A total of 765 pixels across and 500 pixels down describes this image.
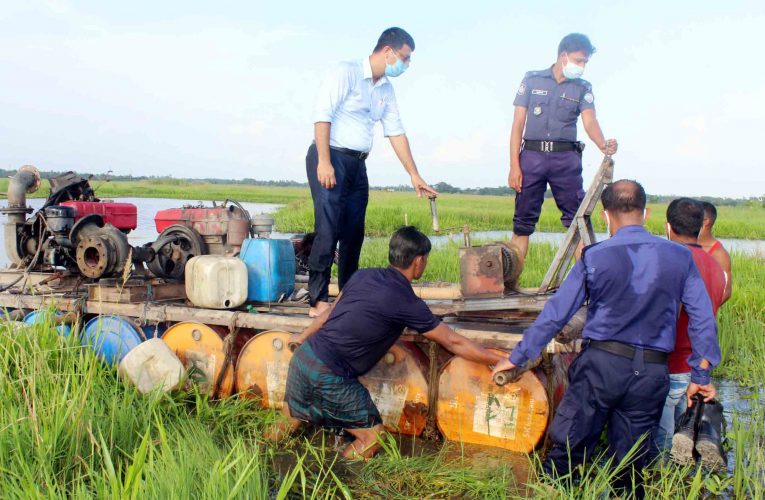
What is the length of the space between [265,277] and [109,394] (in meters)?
1.43

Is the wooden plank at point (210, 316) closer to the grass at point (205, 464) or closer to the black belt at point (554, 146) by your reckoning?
the grass at point (205, 464)

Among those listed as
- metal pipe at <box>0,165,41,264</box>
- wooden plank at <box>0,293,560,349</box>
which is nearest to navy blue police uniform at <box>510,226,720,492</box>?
wooden plank at <box>0,293,560,349</box>

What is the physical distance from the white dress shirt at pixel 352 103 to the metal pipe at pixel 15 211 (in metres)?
3.03

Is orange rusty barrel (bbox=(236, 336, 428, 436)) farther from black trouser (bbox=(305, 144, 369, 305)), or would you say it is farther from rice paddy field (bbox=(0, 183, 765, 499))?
A: black trouser (bbox=(305, 144, 369, 305))

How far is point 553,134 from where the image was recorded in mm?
5059

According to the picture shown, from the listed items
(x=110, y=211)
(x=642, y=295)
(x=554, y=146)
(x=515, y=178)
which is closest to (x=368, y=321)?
(x=642, y=295)

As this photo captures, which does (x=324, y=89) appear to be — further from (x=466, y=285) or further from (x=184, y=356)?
(x=184, y=356)

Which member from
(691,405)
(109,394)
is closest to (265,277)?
(109,394)

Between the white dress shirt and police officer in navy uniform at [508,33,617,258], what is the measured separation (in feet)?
3.75

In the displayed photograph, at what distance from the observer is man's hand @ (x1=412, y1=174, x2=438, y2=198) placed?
4.63 m

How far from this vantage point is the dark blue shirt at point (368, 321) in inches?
140

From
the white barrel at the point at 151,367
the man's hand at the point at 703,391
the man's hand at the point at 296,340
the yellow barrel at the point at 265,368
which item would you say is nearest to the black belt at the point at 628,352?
the man's hand at the point at 703,391

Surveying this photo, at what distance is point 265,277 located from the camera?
195 inches

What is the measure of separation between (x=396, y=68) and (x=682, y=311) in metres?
2.50
